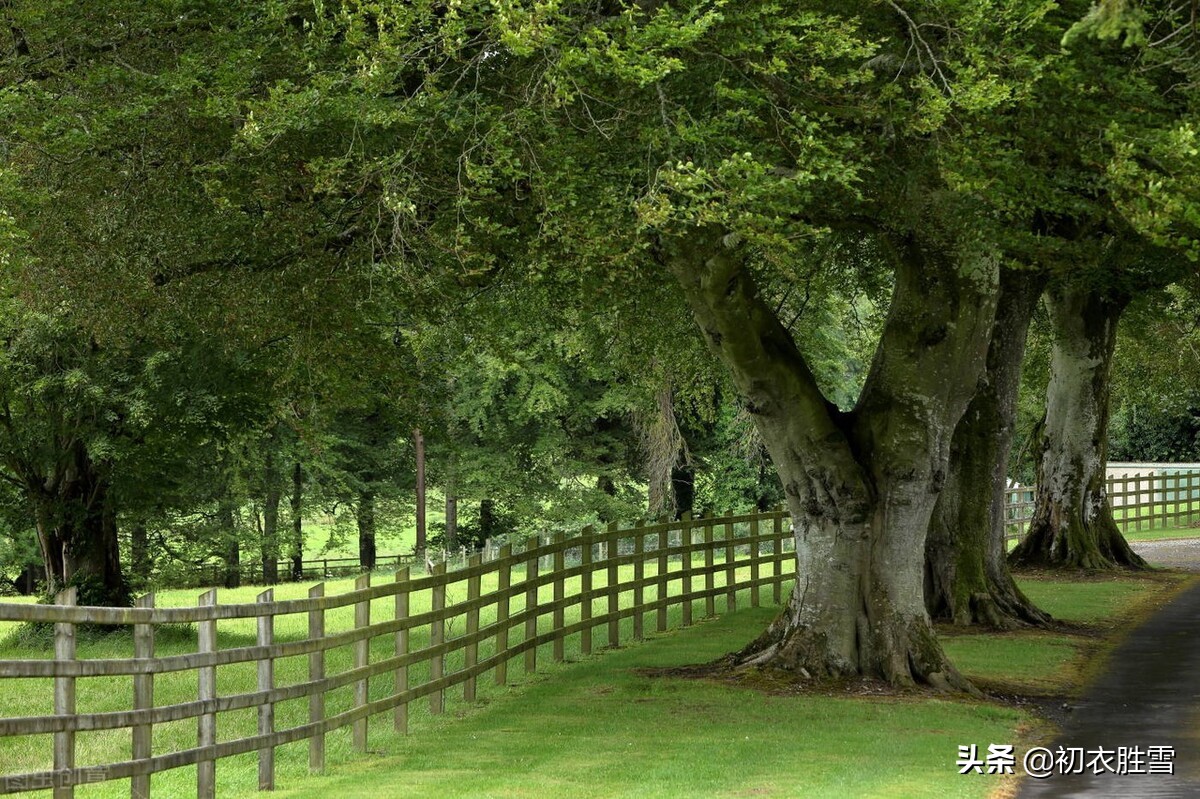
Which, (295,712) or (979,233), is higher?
(979,233)

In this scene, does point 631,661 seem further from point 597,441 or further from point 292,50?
point 597,441

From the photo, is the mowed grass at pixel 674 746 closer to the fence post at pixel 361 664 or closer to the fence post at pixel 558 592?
the fence post at pixel 361 664

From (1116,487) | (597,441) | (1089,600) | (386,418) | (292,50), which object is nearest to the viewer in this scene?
(292,50)

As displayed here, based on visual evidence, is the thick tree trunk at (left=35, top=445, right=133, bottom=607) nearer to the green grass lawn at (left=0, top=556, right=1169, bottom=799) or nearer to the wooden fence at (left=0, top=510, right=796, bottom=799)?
the green grass lawn at (left=0, top=556, right=1169, bottom=799)

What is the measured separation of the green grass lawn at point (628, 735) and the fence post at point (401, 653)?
153 millimetres

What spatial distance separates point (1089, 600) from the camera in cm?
2311

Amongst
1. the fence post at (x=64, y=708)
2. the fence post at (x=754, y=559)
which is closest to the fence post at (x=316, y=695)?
the fence post at (x=64, y=708)

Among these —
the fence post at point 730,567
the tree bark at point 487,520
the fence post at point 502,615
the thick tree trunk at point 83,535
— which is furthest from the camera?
the tree bark at point 487,520

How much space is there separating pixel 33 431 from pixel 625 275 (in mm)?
12689

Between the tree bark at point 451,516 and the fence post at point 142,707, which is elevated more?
the fence post at point 142,707

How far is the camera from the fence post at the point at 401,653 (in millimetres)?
11859

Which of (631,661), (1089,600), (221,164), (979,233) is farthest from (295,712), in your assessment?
(1089,600)

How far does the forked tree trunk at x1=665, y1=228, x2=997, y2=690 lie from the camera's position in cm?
1468

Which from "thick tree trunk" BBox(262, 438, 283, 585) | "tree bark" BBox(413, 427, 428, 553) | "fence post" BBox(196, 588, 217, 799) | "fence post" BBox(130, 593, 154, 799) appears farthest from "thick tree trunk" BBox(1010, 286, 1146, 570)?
"tree bark" BBox(413, 427, 428, 553)
